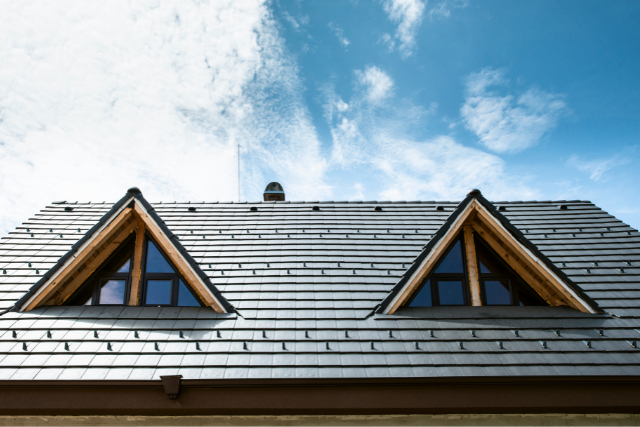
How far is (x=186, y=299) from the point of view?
231 inches

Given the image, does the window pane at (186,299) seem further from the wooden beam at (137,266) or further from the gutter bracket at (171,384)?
the gutter bracket at (171,384)

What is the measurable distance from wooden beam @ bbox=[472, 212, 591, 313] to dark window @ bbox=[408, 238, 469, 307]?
1.97 ft

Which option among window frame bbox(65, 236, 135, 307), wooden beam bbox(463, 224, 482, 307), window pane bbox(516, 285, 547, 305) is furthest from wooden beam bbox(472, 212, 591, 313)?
window frame bbox(65, 236, 135, 307)

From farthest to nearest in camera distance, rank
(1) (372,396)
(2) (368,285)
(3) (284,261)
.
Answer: (3) (284,261) → (2) (368,285) → (1) (372,396)

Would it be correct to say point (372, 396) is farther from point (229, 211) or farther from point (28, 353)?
point (229, 211)

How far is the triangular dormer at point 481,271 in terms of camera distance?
18.5 feet

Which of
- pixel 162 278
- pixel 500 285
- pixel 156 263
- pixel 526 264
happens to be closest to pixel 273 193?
pixel 156 263

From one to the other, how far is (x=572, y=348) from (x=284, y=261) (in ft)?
16.1

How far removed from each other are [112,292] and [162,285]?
89 centimetres

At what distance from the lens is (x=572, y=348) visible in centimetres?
491

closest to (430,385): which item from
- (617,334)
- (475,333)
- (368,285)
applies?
(475,333)

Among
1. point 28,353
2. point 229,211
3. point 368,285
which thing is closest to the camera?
point 28,353

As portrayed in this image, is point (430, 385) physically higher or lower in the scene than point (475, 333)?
lower

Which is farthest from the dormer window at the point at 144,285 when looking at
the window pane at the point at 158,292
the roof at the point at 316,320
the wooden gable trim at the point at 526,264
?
the wooden gable trim at the point at 526,264
